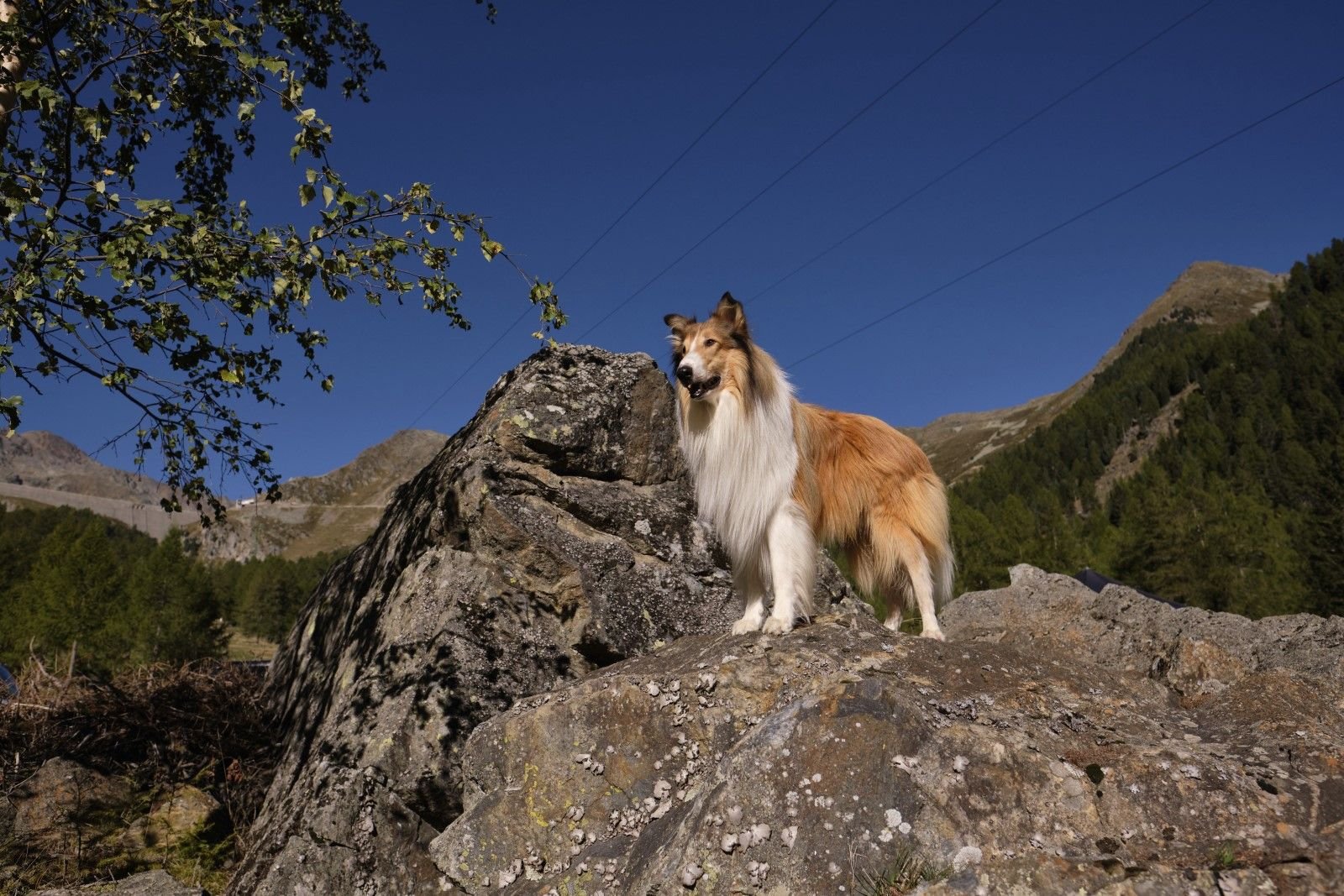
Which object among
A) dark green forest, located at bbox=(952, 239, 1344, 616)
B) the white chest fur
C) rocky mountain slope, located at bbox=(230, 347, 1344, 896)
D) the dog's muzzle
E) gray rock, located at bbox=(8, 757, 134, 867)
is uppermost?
dark green forest, located at bbox=(952, 239, 1344, 616)

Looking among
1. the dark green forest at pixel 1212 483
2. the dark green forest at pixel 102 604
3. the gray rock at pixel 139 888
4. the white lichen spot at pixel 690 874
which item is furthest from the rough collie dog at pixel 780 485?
the dark green forest at pixel 1212 483

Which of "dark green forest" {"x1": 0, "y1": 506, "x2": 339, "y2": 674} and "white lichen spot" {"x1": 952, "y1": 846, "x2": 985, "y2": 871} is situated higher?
"dark green forest" {"x1": 0, "y1": 506, "x2": 339, "y2": 674}

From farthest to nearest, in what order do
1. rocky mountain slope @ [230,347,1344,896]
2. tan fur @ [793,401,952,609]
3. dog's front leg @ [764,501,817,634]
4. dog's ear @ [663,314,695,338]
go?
tan fur @ [793,401,952,609]
dog's ear @ [663,314,695,338]
dog's front leg @ [764,501,817,634]
rocky mountain slope @ [230,347,1344,896]

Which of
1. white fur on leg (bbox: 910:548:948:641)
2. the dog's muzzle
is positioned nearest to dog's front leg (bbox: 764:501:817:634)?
the dog's muzzle

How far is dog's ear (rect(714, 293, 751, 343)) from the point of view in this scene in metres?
6.86

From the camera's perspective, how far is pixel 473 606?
→ 705 cm

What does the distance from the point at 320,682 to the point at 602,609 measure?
3.12 metres

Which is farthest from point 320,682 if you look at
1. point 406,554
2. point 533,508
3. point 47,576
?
point 47,576

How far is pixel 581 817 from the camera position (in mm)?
4578

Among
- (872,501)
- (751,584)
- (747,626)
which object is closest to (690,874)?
(747,626)

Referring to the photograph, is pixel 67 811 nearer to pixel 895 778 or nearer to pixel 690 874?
pixel 690 874

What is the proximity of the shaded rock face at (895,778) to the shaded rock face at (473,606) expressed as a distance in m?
1.27

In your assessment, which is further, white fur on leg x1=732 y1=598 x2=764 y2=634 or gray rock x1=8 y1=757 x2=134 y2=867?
gray rock x1=8 y1=757 x2=134 y2=867

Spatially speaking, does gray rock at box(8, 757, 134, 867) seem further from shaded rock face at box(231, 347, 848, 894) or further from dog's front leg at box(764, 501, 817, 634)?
dog's front leg at box(764, 501, 817, 634)
